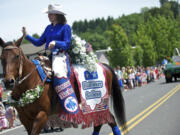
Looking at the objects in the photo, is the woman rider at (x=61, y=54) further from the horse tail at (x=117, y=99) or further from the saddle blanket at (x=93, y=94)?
the horse tail at (x=117, y=99)

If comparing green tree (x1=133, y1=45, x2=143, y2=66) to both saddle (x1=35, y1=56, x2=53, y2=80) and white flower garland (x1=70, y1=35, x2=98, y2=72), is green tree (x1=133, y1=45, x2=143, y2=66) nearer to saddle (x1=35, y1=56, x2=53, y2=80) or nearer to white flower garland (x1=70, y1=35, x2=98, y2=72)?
white flower garland (x1=70, y1=35, x2=98, y2=72)

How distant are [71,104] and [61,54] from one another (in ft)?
3.19

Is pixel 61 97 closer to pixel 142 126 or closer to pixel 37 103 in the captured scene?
pixel 37 103

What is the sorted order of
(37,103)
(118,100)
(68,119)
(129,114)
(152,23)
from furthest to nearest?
1. (152,23)
2. (129,114)
3. (118,100)
4. (68,119)
5. (37,103)

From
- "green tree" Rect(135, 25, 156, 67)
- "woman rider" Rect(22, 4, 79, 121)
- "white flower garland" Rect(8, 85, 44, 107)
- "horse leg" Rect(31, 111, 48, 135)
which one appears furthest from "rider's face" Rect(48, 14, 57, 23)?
"green tree" Rect(135, 25, 156, 67)

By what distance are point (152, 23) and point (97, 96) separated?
66269 mm

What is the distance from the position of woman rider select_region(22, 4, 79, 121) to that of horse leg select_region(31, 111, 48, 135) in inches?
22.2

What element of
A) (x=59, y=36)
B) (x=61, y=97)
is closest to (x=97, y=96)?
(x=61, y=97)

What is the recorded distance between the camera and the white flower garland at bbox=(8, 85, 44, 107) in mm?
5258

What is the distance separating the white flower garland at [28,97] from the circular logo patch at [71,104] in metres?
0.60

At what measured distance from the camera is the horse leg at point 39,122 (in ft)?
16.9

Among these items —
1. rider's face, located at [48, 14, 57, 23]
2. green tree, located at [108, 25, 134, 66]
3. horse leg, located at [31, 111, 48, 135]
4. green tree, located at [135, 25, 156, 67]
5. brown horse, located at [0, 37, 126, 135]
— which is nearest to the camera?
brown horse, located at [0, 37, 126, 135]

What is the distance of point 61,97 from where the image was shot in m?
5.76

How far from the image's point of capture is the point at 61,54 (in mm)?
6008
